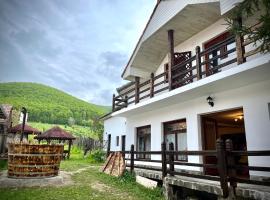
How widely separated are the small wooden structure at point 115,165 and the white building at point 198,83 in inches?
77.5

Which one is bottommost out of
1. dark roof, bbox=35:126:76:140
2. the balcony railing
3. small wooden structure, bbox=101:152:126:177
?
small wooden structure, bbox=101:152:126:177

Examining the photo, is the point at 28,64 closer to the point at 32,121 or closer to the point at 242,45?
the point at 242,45

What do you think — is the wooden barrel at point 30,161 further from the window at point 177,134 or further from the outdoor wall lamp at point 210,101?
the outdoor wall lamp at point 210,101

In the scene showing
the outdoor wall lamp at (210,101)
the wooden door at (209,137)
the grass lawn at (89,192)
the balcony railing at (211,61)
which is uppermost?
the balcony railing at (211,61)

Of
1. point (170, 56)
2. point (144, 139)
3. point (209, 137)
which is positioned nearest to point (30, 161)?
point (144, 139)

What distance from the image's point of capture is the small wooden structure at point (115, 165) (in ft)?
37.4

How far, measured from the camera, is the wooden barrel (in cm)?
892

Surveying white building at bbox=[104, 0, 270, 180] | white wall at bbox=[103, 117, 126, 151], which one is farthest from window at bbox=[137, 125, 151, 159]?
white wall at bbox=[103, 117, 126, 151]

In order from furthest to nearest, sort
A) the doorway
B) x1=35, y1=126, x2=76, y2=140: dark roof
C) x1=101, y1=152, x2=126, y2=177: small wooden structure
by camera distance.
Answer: x1=35, y1=126, x2=76, y2=140: dark roof
x1=101, y1=152, x2=126, y2=177: small wooden structure
the doorway

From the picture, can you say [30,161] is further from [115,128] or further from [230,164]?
[115,128]

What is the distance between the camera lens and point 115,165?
12047 millimetres

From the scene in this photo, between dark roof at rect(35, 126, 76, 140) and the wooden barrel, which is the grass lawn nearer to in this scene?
the wooden barrel

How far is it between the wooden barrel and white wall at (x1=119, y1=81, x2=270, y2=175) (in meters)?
5.76

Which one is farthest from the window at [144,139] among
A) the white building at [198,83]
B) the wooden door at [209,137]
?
the wooden door at [209,137]
